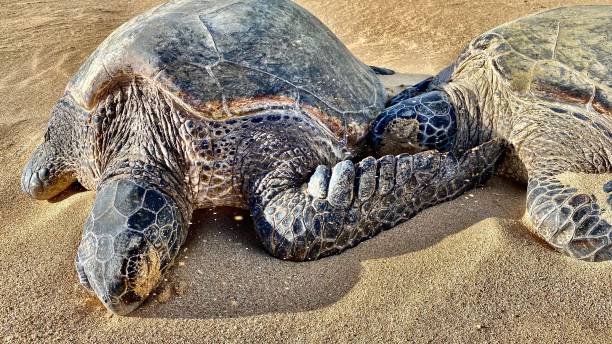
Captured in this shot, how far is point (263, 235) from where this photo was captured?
240cm

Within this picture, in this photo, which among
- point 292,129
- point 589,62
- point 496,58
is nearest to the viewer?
point 292,129

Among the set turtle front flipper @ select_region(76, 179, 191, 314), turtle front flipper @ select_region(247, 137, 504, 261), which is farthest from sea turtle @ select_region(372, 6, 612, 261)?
turtle front flipper @ select_region(76, 179, 191, 314)

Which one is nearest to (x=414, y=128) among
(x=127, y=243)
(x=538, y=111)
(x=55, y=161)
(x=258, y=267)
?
(x=538, y=111)

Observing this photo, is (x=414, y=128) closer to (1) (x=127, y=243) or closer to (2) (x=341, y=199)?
(2) (x=341, y=199)

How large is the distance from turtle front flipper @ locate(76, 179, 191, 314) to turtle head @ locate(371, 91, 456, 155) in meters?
1.43

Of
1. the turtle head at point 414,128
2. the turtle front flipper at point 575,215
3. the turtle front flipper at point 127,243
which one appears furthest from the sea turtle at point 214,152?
the turtle front flipper at point 575,215

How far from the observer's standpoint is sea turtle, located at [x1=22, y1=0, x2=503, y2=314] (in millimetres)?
2223

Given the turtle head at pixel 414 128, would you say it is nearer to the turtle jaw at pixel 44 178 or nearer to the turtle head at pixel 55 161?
the turtle head at pixel 55 161

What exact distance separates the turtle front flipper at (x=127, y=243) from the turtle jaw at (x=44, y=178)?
2.93ft

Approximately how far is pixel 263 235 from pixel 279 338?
1.90 feet

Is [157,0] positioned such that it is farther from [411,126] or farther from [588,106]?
[588,106]

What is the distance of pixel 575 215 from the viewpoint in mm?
2346

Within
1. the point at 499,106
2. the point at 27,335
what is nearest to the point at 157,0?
the point at 499,106

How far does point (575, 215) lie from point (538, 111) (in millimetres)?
898
